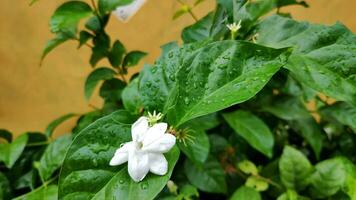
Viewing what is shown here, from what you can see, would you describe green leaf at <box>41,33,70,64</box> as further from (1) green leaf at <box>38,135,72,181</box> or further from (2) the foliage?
(1) green leaf at <box>38,135,72,181</box>

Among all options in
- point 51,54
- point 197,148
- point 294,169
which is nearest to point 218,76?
point 197,148

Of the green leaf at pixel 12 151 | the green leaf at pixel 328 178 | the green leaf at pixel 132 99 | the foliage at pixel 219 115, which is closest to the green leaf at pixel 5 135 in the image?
the foliage at pixel 219 115

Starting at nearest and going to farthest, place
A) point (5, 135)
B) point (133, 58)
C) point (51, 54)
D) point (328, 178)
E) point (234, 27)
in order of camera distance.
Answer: point (234, 27), point (328, 178), point (133, 58), point (5, 135), point (51, 54)

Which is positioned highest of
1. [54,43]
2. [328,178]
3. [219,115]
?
[54,43]

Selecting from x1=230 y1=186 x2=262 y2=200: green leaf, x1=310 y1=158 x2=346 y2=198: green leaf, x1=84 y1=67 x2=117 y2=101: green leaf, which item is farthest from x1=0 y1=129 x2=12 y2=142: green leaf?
x1=310 y1=158 x2=346 y2=198: green leaf

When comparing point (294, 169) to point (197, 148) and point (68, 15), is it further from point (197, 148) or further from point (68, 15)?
point (68, 15)
